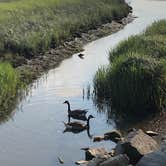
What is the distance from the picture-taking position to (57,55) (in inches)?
1436

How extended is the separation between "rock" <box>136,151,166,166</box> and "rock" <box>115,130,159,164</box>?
60.8 inches

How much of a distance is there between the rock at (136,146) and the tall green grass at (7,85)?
7.83 metres

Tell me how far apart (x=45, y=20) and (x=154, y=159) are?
2634 centimetres

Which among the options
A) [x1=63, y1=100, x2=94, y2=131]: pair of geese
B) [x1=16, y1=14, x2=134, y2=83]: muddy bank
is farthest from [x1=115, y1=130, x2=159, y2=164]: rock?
[x1=16, y1=14, x2=134, y2=83]: muddy bank

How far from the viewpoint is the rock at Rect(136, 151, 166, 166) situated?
15.6 m

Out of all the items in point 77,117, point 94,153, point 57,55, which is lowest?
point 94,153

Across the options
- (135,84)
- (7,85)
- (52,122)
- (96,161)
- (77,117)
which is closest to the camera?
(96,161)

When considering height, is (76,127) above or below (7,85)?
below

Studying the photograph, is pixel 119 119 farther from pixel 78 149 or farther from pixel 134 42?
pixel 134 42

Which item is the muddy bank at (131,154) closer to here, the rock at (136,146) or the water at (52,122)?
the rock at (136,146)

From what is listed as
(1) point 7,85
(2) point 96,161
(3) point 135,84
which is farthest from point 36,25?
(2) point 96,161

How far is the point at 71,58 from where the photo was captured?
36.5 metres

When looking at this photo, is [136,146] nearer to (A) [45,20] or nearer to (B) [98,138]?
(B) [98,138]

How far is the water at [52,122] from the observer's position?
19.5m
